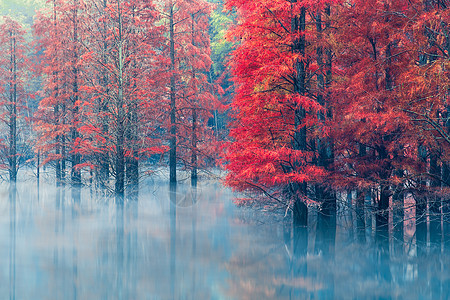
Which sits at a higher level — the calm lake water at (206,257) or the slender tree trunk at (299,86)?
the slender tree trunk at (299,86)

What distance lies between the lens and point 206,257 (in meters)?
12.8

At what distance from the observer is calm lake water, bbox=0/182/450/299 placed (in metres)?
9.76

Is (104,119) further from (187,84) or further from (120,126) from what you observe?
(187,84)

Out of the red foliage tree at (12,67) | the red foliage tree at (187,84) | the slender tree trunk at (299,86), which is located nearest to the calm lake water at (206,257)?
the slender tree trunk at (299,86)

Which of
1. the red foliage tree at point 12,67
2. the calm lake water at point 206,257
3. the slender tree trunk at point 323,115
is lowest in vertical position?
the calm lake water at point 206,257

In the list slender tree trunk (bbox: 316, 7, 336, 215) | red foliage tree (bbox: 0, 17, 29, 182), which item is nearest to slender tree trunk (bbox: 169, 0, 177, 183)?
red foliage tree (bbox: 0, 17, 29, 182)

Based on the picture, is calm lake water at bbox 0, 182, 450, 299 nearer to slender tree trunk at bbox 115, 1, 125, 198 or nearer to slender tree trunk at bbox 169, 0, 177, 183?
slender tree trunk at bbox 115, 1, 125, 198

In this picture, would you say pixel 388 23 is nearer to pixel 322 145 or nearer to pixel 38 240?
pixel 322 145

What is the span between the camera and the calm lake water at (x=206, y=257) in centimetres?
976

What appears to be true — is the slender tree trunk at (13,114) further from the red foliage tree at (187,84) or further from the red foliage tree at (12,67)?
the red foliage tree at (187,84)

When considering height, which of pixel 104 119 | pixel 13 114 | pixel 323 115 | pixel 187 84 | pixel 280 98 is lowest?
pixel 323 115

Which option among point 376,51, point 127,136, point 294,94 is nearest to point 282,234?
point 294,94

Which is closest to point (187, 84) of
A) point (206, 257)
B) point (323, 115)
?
point (323, 115)

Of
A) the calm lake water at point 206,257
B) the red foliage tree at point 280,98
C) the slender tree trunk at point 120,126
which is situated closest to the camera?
the calm lake water at point 206,257
